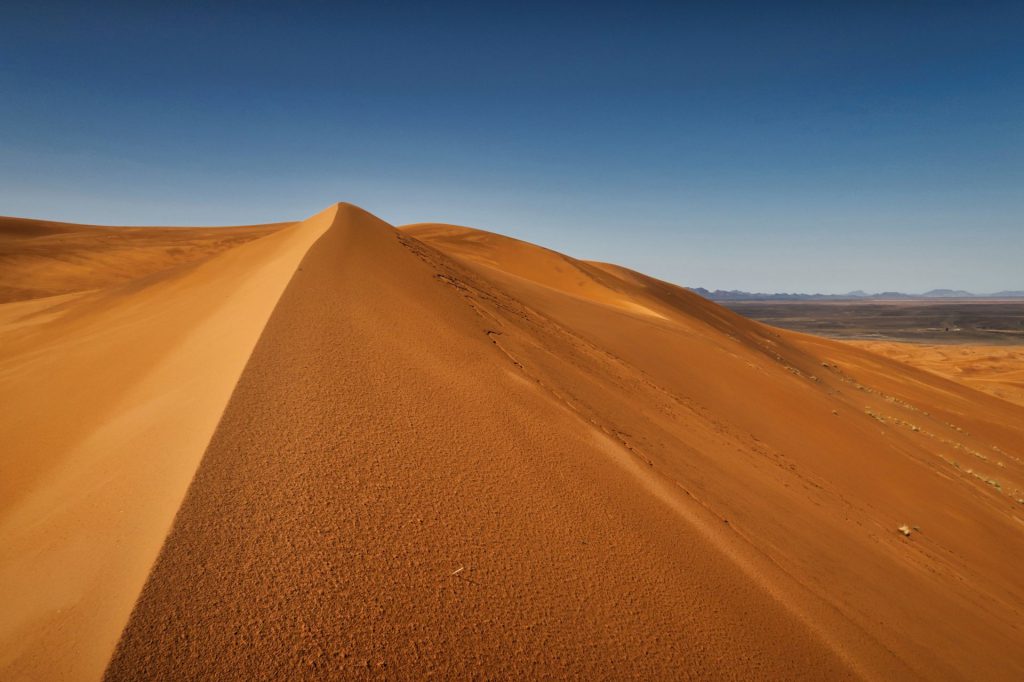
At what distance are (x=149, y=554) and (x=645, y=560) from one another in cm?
243

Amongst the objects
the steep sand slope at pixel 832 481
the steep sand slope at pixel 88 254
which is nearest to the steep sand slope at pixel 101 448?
the steep sand slope at pixel 832 481

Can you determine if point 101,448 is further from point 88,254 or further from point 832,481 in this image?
point 88,254

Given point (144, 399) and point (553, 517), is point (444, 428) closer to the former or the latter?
point (553, 517)

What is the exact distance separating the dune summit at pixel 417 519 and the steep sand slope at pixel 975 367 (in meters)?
25.1

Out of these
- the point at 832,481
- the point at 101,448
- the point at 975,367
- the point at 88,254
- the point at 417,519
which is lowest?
the point at 975,367

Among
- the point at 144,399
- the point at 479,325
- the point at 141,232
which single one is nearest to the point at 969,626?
the point at 479,325

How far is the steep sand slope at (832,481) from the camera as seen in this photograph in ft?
11.6

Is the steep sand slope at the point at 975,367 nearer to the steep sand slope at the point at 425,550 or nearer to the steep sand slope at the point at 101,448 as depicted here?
the steep sand slope at the point at 425,550

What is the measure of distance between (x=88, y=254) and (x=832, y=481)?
36.9 meters

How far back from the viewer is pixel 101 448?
3.06m

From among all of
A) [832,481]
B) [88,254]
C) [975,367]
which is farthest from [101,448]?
[975,367]

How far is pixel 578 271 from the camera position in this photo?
21.8m

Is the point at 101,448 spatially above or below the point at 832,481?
above

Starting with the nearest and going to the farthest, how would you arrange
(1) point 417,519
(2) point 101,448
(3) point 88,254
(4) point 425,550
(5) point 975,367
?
(4) point 425,550
(1) point 417,519
(2) point 101,448
(3) point 88,254
(5) point 975,367
